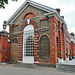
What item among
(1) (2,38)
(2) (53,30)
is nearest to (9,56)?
(1) (2,38)

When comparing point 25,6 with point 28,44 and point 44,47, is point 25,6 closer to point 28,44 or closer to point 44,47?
point 28,44

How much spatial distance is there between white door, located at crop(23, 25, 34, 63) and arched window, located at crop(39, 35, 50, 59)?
5.29ft

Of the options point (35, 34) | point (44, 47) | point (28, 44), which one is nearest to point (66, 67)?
point (44, 47)

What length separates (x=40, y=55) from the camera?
13.6m

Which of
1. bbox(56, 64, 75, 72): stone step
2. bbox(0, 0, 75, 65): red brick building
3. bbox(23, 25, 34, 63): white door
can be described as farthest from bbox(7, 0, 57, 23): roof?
bbox(56, 64, 75, 72): stone step

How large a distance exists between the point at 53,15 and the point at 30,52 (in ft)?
20.6

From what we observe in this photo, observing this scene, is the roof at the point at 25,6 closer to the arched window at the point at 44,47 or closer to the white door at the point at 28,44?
the white door at the point at 28,44

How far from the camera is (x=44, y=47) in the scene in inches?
532

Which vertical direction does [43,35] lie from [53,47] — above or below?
above

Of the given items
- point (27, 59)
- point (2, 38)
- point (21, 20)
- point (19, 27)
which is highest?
point (21, 20)

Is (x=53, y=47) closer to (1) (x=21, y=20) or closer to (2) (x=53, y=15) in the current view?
(2) (x=53, y=15)

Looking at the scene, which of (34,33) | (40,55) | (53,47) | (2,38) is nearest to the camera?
(53,47)

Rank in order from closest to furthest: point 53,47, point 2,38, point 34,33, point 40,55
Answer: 1. point 53,47
2. point 40,55
3. point 34,33
4. point 2,38

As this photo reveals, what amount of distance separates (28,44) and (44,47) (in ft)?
9.69
